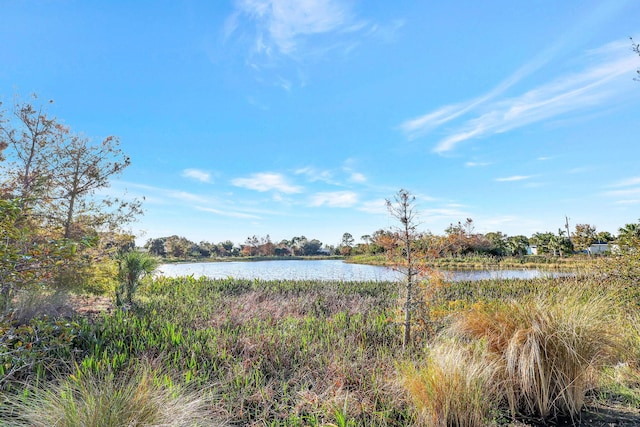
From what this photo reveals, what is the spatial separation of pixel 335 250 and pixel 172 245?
31849 millimetres

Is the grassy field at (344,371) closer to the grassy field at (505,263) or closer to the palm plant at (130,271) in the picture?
the grassy field at (505,263)

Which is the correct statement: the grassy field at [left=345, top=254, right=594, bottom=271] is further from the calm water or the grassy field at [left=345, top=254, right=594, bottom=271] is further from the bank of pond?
the calm water

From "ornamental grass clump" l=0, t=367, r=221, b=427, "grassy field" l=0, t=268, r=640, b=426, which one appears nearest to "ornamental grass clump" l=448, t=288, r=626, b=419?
"grassy field" l=0, t=268, r=640, b=426

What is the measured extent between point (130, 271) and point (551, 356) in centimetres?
769

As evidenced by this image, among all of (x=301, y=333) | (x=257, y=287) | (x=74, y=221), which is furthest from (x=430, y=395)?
(x=74, y=221)

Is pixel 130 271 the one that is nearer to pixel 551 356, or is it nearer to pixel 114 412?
pixel 114 412

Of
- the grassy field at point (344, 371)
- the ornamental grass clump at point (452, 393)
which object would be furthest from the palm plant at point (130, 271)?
the ornamental grass clump at point (452, 393)

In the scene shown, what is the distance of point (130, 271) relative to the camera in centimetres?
749

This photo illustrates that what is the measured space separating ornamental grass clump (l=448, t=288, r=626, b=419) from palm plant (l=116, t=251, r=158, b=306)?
23.3 feet

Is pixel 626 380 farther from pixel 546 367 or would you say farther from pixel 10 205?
pixel 10 205

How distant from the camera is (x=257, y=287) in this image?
34.5 feet

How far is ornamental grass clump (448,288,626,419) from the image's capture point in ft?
8.64

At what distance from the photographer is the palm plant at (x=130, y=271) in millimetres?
7465

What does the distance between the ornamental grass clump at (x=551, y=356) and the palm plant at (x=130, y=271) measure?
280 inches
